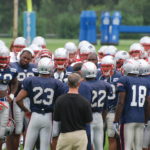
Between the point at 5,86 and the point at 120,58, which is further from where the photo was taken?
the point at 120,58

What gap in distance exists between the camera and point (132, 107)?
8961mm

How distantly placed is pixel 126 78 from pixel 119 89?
0.60ft

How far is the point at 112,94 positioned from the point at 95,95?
1.06 meters

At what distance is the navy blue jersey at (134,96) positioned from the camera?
8.89 meters

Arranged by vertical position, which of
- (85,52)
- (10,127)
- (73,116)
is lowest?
(10,127)

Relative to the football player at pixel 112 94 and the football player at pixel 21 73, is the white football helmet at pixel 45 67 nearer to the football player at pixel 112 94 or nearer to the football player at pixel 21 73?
the football player at pixel 21 73

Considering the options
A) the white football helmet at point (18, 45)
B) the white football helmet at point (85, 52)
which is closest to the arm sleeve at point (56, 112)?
the white football helmet at point (85, 52)

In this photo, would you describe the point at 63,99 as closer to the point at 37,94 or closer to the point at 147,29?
the point at 37,94

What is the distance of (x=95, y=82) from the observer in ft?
28.9

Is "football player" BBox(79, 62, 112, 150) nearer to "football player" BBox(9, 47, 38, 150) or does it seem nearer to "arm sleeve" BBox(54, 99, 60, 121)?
"arm sleeve" BBox(54, 99, 60, 121)

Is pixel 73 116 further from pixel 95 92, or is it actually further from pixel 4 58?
pixel 4 58

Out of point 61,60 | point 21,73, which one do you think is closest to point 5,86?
point 21,73

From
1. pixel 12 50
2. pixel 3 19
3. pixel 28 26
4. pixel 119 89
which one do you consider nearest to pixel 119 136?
pixel 119 89

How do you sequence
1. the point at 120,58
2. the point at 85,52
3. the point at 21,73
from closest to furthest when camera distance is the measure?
the point at 21,73
the point at 120,58
the point at 85,52
